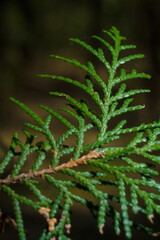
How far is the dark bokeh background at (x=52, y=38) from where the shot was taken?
2.80 metres

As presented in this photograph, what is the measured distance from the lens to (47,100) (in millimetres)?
2791

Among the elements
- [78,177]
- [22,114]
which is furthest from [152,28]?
[78,177]

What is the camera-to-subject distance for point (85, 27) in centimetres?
287

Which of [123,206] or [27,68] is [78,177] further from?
[27,68]

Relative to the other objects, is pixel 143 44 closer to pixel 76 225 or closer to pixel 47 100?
pixel 47 100

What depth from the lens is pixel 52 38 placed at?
288cm

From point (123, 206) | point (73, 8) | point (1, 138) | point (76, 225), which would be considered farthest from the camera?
point (73, 8)

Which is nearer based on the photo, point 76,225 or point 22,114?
point 76,225

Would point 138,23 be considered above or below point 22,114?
above

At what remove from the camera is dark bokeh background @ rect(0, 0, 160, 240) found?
Answer: 2799mm

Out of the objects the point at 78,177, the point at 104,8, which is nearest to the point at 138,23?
the point at 104,8

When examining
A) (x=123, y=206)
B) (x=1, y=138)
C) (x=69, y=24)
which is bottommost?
(x=123, y=206)

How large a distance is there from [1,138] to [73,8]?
1544mm

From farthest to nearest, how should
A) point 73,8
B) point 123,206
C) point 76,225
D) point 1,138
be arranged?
point 73,8 → point 1,138 → point 76,225 → point 123,206
